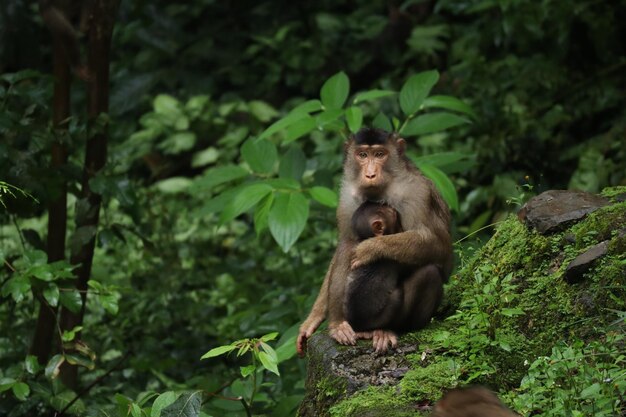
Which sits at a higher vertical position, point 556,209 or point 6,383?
point 556,209

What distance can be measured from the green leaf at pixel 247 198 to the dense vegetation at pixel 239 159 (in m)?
0.01

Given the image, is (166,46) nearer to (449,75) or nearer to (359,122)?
(449,75)

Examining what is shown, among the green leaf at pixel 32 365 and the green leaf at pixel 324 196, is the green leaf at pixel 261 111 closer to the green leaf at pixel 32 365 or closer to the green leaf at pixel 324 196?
the green leaf at pixel 324 196

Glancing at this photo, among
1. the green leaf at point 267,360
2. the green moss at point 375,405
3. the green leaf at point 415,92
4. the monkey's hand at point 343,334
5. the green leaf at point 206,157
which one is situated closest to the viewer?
the green moss at point 375,405

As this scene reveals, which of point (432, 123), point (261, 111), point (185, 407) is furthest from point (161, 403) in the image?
point (261, 111)

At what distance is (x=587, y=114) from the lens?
11070mm

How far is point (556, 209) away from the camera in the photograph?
5734mm

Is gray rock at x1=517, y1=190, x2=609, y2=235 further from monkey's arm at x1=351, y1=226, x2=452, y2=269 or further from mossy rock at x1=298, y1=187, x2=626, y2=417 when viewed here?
monkey's arm at x1=351, y1=226, x2=452, y2=269

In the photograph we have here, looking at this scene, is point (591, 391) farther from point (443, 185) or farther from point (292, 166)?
point (292, 166)

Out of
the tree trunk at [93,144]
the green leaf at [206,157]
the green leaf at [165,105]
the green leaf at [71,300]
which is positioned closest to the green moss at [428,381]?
the green leaf at [71,300]

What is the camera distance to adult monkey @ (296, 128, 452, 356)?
5500 millimetres

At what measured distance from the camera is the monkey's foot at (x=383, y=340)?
5.27 meters

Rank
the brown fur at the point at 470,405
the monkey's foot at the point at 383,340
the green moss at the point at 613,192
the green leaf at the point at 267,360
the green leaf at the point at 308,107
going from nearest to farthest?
the brown fur at the point at 470,405, the green leaf at the point at 267,360, the monkey's foot at the point at 383,340, the green moss at the point at 613,192, the green leaf at the point at 308,107

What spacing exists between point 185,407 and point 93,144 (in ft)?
9.61
